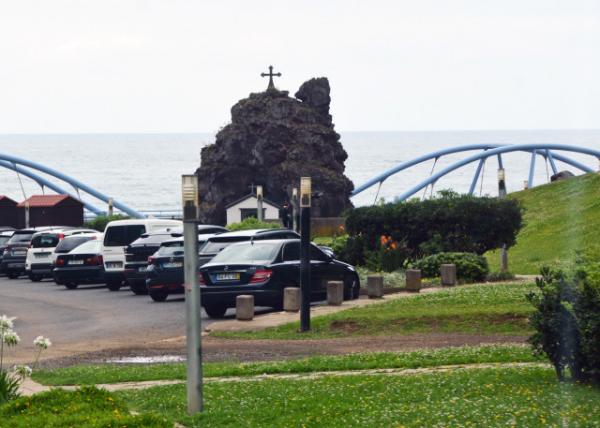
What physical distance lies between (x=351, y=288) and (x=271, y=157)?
4125cm

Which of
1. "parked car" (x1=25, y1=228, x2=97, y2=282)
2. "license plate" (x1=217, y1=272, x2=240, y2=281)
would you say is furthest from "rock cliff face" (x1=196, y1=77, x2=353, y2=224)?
"license plate" (x1=217, y1=272, x2=240, y2=281)

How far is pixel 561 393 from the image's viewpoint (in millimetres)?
10648

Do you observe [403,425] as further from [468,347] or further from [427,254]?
[427,254]

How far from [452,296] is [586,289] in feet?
39.0

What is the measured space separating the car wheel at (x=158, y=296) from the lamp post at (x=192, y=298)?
51.3 ft

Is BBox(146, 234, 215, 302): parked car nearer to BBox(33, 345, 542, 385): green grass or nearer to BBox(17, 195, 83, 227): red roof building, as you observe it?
BBox(33, 345, 542, 385): green grass

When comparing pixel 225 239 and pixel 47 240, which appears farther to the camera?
pixel 47 240

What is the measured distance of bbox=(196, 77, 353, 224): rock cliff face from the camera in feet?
215

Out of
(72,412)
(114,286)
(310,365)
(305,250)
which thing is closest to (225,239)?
(114,286)

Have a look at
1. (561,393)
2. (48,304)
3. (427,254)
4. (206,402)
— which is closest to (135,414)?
(206,402)

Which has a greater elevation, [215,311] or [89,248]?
[89,248]

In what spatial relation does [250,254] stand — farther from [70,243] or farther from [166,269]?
[70,243]

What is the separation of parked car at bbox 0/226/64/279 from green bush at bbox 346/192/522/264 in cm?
1199

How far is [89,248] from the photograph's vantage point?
33406mm
